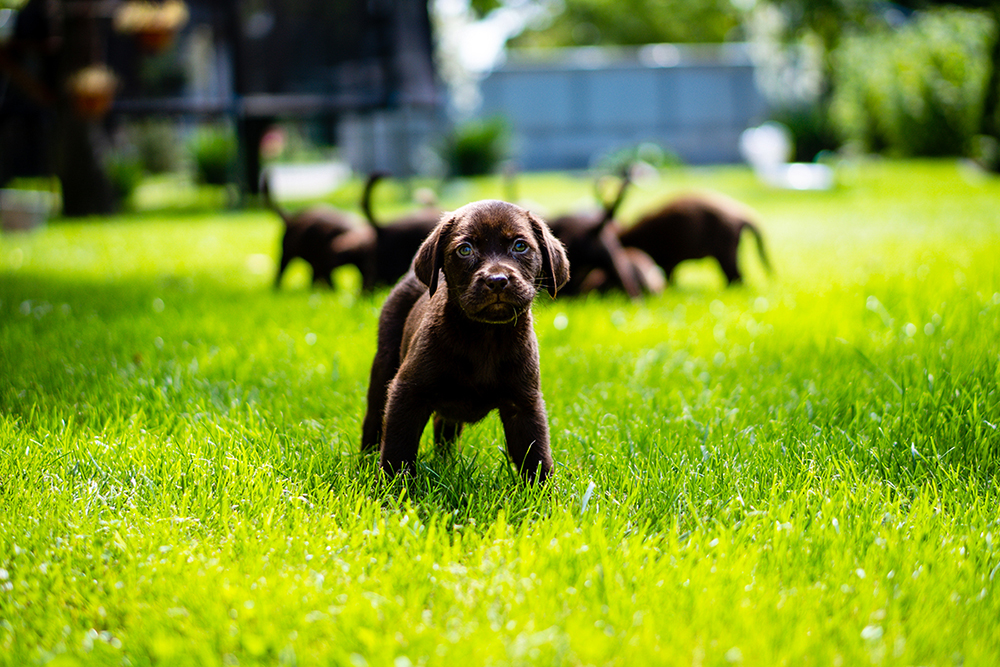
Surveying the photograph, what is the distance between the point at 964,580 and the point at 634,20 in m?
50.3

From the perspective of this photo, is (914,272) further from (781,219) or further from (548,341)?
(781,219)

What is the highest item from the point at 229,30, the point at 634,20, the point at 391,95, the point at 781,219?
the point at 634,20

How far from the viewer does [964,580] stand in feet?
8.00

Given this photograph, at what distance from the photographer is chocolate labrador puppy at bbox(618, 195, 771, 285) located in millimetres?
7488

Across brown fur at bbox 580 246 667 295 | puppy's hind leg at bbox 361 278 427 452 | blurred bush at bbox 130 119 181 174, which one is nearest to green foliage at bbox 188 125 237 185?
blurred bush at bbox 130 119 181 174

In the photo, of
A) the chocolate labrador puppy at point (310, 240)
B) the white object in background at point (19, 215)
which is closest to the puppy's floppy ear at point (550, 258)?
the chocolate labrador puppy at point (310, 240)

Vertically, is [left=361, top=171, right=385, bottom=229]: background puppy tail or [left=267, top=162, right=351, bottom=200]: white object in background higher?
[left=361, top=171, right=385, bottom=229]: background puppy tail

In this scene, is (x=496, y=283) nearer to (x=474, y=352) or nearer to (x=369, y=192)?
(x=474, y=352)

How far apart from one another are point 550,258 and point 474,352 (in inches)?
18.5

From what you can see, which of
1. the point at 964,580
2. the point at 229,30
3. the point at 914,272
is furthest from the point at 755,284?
the point at 229,30

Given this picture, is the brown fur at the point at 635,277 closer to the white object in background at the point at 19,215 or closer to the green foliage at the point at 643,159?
the white object in background at the point at 19,215

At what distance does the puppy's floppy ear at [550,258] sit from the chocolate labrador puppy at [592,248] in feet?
12.0

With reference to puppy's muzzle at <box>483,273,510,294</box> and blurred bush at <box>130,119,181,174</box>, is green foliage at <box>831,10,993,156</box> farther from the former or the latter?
blurred bush at <box>130,119,181,174</box>

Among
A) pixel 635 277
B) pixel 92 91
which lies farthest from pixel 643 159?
pixel 635 277
